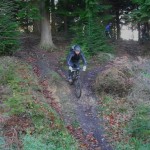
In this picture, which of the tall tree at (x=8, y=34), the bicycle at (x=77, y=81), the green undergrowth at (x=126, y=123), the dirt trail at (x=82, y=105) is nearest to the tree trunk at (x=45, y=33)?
the dirt trail at (x=82, y=105)

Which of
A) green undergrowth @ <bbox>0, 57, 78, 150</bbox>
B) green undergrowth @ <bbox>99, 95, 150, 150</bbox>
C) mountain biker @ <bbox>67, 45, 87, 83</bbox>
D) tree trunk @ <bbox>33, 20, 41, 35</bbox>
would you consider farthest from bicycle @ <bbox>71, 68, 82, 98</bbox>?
tree trunk @ <bbox>33, 20, 41, 35</bbox>

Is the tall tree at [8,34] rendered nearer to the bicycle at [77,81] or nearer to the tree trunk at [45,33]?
the tree trunk at [45,33]

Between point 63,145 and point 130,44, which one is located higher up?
point 130,44

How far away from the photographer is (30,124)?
39.9 feet

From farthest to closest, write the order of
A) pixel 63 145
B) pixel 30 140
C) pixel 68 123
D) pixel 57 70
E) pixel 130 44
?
pixel 130 44 → pixel 57 70 → pixel 68 123 → pixel 63 145 → pixel 30 140

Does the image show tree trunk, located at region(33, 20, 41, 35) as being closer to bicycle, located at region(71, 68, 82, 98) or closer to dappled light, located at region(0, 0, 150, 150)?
dappled light, located at region(0, 0, 150, 150)

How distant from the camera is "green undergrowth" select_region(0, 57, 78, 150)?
11.2 metres

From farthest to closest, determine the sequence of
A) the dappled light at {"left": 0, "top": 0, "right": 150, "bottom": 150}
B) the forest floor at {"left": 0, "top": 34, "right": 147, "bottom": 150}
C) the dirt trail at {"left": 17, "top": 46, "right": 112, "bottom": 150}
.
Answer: the forest floor at {"left": 0, "top": 34, "right": 147, "bottom": 150} → the dirt trail at {"left": 17, "top": 46, "right": 112, "bottom": 150} → the dappled light at {"left": 0, "top": 0, "right": 150, "bottom": 150}

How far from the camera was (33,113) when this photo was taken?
1259 centimetres

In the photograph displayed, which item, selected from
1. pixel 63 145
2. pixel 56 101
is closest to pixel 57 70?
pixel 56 101

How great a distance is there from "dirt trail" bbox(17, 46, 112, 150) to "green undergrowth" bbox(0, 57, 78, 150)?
980 mm

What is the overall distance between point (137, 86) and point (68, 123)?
3654 mm

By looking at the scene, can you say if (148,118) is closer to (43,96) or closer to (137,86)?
(137,86)

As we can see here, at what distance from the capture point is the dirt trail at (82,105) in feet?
43.3
